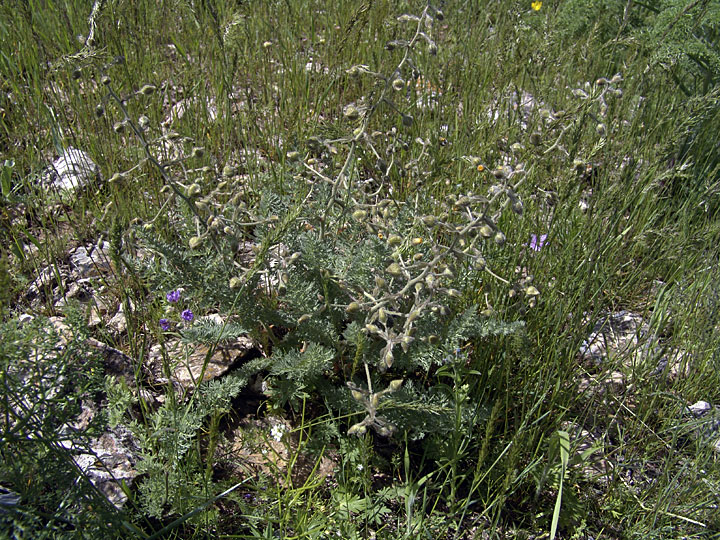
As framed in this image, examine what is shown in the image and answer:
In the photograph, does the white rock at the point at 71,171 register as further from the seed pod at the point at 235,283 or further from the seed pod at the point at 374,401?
the seed pod at the point at 374,401

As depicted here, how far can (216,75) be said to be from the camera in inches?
133

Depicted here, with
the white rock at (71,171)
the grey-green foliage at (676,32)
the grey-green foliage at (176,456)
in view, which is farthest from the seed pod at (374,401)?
the grey-green foliage at (676,32)

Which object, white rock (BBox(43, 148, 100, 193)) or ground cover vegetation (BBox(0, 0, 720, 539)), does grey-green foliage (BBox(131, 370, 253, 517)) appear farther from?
white rock (BBox(43, 148, 100, 193))

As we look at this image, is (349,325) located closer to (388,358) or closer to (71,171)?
(388,358)

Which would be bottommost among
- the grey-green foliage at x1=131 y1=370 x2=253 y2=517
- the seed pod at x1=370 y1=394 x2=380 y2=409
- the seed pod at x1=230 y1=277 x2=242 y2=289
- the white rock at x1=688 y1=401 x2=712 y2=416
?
the white rock at x1=688 y1=401 x2=712 y2=416

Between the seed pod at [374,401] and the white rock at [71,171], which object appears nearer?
the seed pod at [374,401]

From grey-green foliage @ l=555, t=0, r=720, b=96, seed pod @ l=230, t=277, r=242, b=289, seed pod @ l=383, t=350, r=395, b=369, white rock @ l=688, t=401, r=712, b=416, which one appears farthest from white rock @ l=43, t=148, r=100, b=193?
white rock @ l=688, t=401, r=712, b=416

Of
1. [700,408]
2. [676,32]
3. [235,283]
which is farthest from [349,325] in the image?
[676,32]

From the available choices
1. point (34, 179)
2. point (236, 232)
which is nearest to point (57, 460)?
point (236, 232)

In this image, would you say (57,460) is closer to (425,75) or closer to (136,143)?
(136,143)

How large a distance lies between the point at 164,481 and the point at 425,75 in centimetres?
277

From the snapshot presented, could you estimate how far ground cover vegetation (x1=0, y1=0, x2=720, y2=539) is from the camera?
1698 mm

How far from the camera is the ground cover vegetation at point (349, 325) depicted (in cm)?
170

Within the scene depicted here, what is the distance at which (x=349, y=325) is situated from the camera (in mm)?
1889
